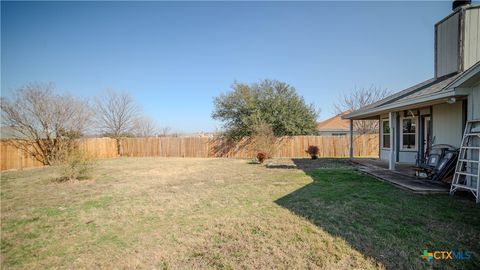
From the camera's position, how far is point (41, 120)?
13477 millimetres

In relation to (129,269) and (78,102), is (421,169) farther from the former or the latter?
(78,102)

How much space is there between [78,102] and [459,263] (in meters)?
19.5

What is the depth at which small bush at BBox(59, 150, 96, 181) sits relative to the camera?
8070mm

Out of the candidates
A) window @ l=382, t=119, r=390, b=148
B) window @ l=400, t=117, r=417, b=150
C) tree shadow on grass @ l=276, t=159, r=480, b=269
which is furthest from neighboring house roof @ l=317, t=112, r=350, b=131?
tree shadow on grass @ l=276, t=159, r=480, b=269

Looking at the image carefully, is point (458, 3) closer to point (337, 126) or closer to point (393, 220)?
point (393, 220)

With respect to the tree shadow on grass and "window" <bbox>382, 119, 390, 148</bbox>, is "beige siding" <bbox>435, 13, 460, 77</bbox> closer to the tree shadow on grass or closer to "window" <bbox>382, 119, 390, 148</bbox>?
"window" <bbox>382, 119, 390, 148</bbox>

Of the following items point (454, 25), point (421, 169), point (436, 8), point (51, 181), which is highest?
point (436, 8)

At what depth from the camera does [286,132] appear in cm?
1675

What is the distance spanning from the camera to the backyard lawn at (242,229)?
2645mm

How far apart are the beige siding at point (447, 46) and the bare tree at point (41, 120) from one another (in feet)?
61.4

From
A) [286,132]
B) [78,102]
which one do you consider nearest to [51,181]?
[78,102]

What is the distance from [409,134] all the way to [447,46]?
3506mm

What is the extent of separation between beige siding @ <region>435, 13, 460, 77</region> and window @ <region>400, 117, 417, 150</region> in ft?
6.62

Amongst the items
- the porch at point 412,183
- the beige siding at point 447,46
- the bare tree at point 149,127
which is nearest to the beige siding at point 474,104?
the porch at point 412,183
